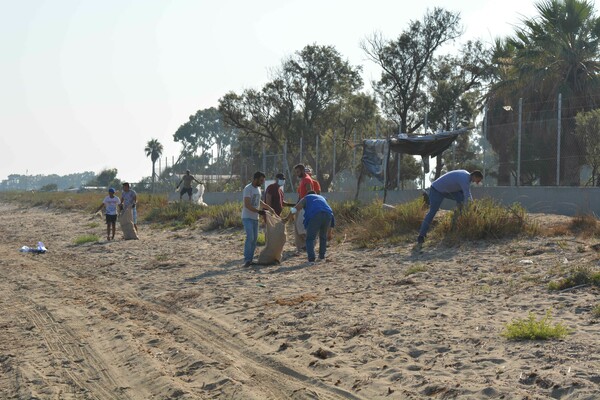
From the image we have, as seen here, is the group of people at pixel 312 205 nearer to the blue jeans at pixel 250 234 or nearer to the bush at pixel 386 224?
the blue jeans at pixel 250 234

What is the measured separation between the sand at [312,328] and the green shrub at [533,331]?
131mm

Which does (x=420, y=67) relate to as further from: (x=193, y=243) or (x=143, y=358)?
(x=143, y=358)

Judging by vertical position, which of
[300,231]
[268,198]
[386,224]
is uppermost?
[268,198]

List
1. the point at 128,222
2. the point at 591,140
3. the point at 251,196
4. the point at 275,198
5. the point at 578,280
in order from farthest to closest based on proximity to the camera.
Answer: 1. the point at 128,222
2. the point at 591,140
3. the point at 275,198
4. the point at 251,196
5. the point at 578,280

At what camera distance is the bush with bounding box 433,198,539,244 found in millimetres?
13867

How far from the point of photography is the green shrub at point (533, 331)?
7.35 metres

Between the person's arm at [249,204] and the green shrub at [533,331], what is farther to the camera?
the person's arm at [249,204]

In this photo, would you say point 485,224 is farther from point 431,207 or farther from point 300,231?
point 300,231

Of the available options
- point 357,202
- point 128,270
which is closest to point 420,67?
point 357,202

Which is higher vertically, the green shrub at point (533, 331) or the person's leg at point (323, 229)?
the person's leg at point (323, 229)

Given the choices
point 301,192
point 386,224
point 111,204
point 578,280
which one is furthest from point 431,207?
point 111,204

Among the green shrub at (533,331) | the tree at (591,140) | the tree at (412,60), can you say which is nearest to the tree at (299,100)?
the tree at (412,60)

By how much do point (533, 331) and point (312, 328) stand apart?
230cm

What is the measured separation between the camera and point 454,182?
47.3ft
